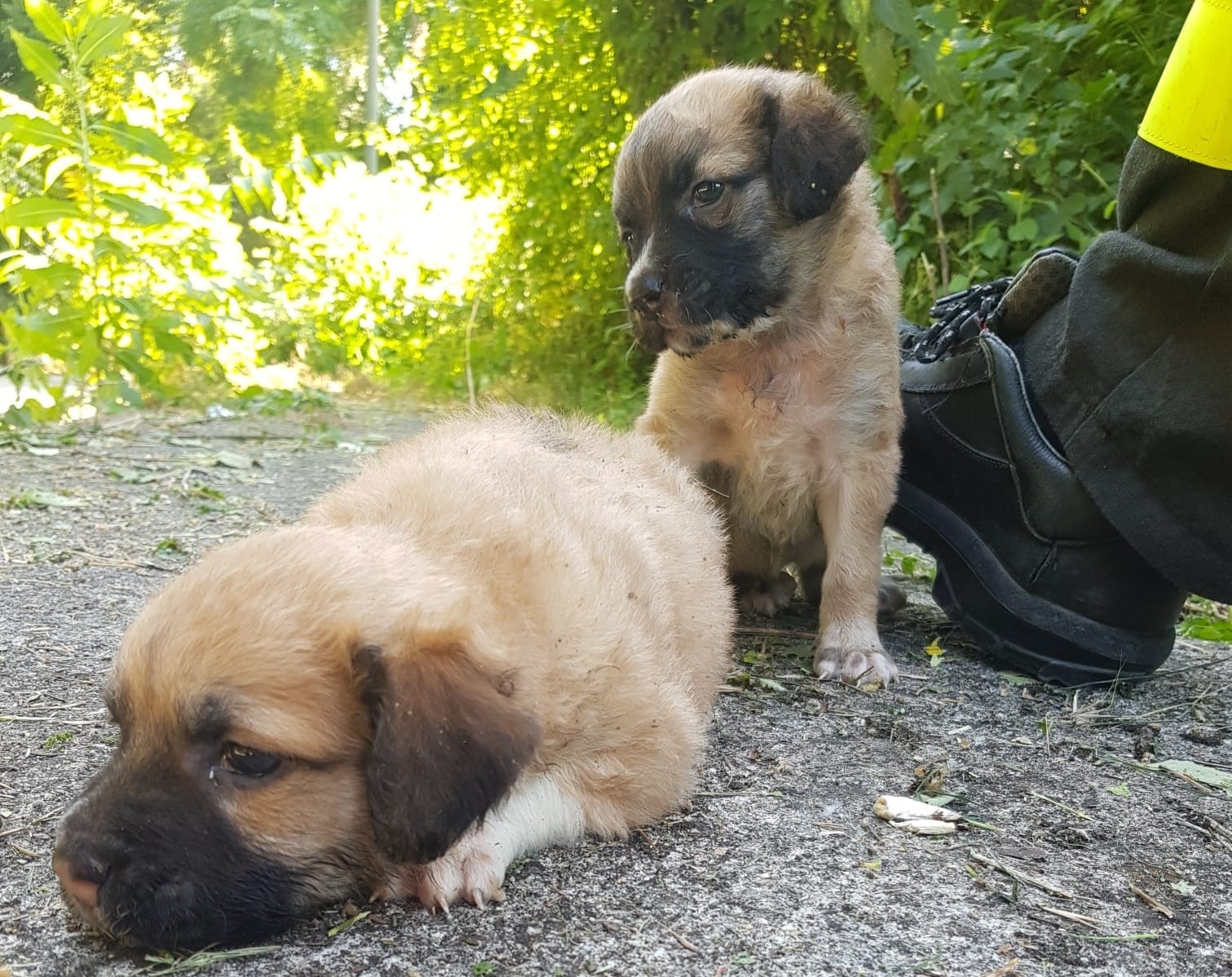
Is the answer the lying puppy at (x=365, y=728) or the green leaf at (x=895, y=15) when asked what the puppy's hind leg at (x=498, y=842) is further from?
the green leaf at (x=895, y=15)

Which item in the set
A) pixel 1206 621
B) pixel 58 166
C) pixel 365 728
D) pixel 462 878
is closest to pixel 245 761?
pixel 365 728

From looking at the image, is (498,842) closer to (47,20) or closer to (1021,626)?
(1021,626)

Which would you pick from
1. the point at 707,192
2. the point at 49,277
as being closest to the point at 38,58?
the point at 49,277

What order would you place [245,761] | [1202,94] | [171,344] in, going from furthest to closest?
[171,344]
[1202,94]
[245,761]

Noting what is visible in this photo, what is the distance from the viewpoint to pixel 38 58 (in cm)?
584

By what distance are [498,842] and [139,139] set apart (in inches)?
211

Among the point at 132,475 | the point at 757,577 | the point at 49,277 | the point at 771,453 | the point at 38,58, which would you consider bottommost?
the point at 132,475

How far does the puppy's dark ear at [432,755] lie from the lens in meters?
1.80

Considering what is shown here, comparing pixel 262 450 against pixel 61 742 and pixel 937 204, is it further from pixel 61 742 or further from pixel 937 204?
pixel 61 742

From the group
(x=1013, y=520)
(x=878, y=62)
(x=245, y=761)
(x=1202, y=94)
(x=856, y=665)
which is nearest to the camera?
(x=245, y=761)

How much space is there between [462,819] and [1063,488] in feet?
7.61

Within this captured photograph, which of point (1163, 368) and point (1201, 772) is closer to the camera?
point (1201, 772)

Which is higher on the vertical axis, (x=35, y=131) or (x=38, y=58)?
(x=38, y=58)

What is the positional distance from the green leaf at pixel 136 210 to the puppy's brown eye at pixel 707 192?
12.6 feet
